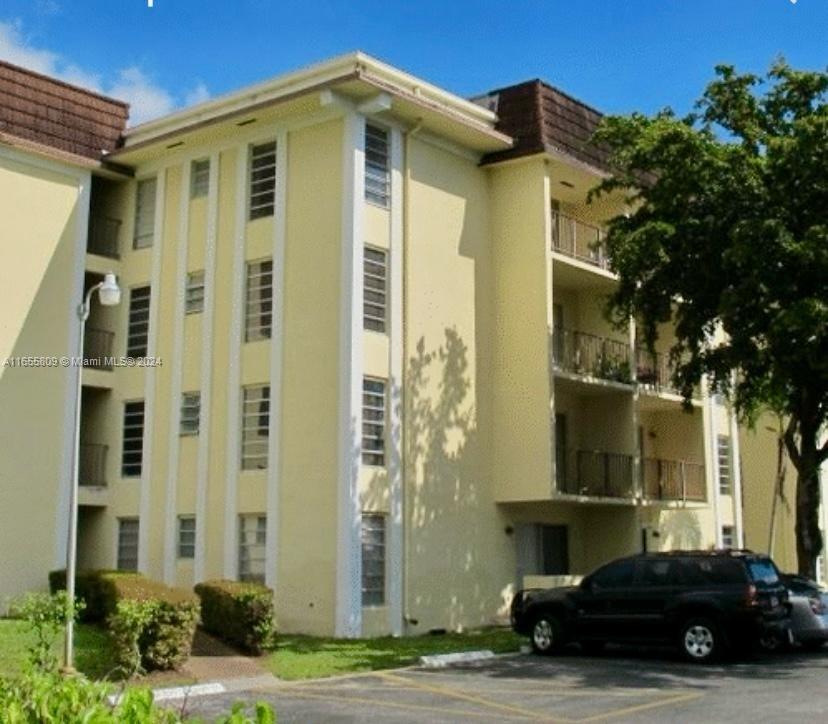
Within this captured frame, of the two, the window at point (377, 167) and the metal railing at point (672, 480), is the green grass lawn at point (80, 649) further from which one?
the metal railing at point (672, 480)

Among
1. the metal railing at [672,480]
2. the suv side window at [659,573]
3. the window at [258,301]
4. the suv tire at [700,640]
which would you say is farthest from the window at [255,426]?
the metal railing at [672,480]

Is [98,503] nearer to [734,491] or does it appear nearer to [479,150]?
[479,150]

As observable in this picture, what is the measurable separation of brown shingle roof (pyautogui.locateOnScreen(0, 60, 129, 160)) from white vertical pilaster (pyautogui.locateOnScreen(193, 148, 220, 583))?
308 cm

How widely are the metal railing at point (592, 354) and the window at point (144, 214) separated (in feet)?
32.0

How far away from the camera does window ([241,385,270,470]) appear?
894 inches

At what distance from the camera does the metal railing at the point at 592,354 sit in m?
26.2

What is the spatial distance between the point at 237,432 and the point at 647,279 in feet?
29.6

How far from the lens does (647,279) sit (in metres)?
23.0

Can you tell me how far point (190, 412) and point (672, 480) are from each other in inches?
493

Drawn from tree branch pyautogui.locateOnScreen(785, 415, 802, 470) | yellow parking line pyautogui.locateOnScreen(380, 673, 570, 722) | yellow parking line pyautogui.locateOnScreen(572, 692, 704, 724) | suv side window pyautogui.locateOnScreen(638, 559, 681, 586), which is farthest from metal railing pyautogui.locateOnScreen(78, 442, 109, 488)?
tree branch pyautogui.locateOnScreen(785, 415, 802, 470)

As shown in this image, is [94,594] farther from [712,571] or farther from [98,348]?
[712,571]

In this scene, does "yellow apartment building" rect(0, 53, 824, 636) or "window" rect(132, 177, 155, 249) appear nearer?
"yellow apartment building" rect(0, 53, 824, 636)

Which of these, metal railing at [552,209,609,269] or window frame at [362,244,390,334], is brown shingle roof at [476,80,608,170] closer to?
metal railing at [552,209,609,269]

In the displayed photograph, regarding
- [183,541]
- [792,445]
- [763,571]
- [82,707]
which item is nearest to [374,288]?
[183,541]
